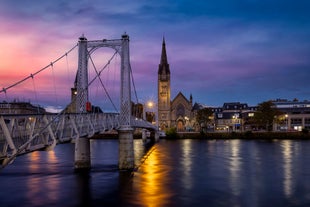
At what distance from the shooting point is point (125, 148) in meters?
44.8

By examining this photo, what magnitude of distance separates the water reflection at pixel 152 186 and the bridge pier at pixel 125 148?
74.3 inches

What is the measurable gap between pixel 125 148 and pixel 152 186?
7746 millimetres

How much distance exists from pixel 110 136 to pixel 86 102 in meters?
99.2

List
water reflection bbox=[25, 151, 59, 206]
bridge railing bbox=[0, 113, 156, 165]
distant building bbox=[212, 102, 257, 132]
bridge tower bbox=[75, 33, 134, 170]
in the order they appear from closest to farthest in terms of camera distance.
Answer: bridge railing bbox=[0, 113, 156, 165] < water reflection bbox=[25, 151, 59, 206] < bridge tower bbox=[75, 33, 134, 170] < distant building bbox=[212, 102, 257, 132]

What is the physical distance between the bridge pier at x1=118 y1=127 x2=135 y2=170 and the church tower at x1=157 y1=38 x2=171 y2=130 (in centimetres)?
12966

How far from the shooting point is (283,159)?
63.2 metres

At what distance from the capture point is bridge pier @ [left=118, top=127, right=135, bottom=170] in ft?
147

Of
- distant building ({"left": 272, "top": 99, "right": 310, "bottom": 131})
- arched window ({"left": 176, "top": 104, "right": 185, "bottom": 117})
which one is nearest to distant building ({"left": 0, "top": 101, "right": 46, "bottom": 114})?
arched window ({"left": 176, "top": 104, "right": 185, "bottom": 117})

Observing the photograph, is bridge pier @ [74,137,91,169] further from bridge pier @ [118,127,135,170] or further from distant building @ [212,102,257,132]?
distant building @ [212,102,257,132]

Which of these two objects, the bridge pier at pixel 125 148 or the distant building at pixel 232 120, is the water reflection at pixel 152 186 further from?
the distant building at pixel 232 120

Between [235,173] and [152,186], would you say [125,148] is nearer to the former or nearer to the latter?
[152,186]

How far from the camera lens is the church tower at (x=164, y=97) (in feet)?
582

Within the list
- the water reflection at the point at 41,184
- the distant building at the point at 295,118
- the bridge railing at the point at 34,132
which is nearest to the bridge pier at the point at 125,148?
the bridge railing at the point at 34,132

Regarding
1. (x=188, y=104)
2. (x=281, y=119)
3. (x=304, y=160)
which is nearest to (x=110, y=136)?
(x=188, y=104)
